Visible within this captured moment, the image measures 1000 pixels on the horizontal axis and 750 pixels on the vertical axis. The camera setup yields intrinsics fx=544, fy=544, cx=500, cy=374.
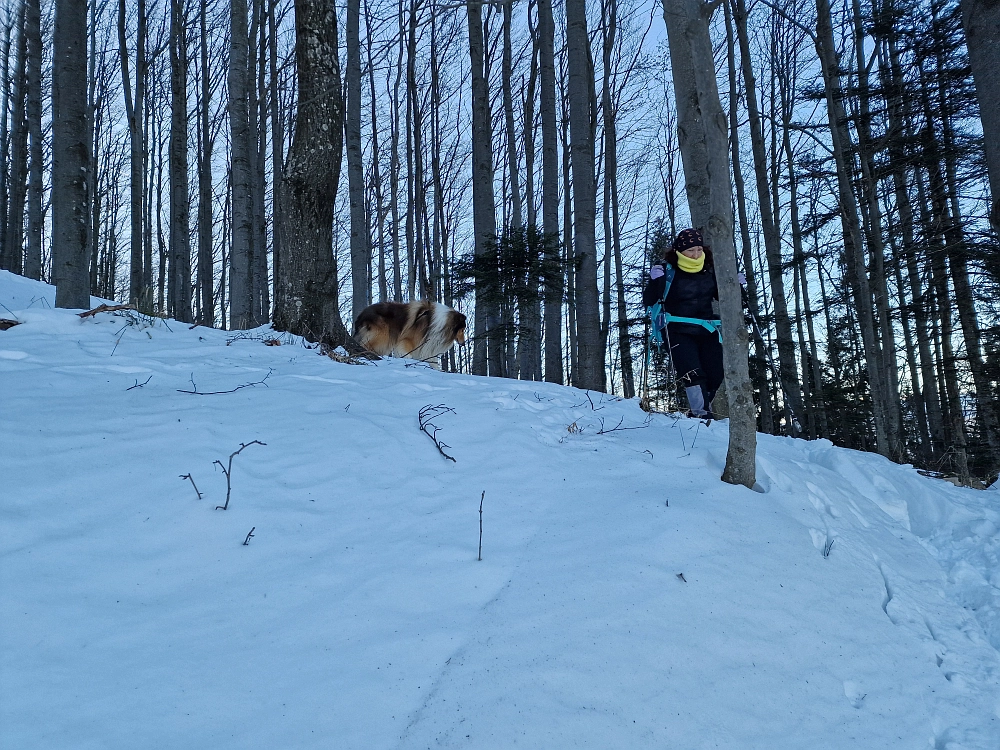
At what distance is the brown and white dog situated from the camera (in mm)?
7047

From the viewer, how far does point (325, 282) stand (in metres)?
5.46

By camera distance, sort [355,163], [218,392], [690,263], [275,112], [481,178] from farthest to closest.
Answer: [275,112], [355,163], [481,178], [690,263], [218,392]

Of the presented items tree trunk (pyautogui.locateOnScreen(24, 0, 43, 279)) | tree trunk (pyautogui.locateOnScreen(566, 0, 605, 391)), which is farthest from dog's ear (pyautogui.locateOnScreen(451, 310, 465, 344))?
tree trunk (pyautogui.locateOnScreen(24, 0, 43, 279))

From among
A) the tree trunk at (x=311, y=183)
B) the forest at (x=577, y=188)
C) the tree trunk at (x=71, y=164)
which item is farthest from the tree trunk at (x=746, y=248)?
the tree trunk at (x=71, y=164)

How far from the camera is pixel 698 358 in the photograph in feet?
16.2

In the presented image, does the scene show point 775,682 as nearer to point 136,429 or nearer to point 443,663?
point 443,663

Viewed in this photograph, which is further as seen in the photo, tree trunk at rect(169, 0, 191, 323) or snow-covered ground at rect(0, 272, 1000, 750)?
tree trunk at rect(169, 0, 191, 323)

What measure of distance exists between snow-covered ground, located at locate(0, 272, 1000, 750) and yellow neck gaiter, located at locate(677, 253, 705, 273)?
2262mm

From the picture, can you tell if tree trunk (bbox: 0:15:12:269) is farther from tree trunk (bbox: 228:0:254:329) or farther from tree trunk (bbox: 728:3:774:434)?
tree trunk (bbox: 728:3:774:434)

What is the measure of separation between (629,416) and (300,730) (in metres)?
3.36

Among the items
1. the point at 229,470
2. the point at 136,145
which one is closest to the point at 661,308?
the point at 229,470

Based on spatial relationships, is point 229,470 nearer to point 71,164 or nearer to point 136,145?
point 71,164

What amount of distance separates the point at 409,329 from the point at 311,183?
2.35 metres

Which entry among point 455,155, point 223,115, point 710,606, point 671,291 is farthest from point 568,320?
point 710,606
